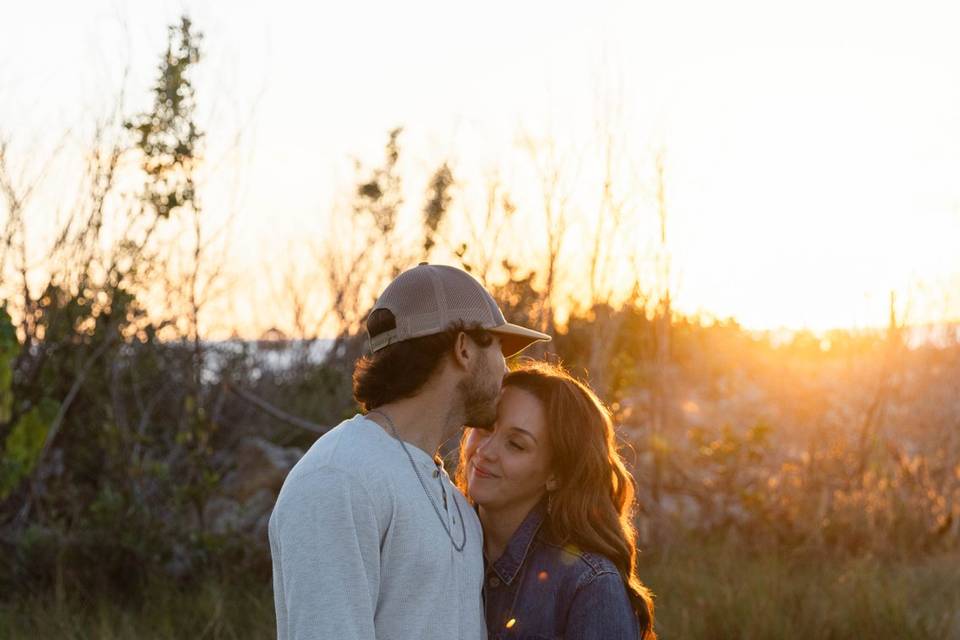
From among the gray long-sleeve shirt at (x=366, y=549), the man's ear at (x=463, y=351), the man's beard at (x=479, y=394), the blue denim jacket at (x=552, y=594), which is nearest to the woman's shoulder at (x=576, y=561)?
the blue denim jacket at (x=552, y=594)

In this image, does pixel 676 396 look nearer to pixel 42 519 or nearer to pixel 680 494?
pixel 680 494

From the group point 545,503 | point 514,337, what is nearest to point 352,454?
point 514,337

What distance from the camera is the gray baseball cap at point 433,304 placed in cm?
271

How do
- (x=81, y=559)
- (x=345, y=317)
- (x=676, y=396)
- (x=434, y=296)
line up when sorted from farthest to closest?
(x=676, y=396) → (x=345, y=317) → (x=81, y=559) → (x=434, y=296)

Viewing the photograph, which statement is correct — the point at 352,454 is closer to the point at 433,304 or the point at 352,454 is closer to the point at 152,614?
the point at 433,304

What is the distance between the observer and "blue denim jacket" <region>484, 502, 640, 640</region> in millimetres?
2904

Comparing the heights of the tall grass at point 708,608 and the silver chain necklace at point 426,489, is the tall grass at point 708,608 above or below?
below

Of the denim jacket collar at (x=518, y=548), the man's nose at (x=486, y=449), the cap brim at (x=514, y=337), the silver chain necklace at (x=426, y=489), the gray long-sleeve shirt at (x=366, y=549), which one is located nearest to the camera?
the gray long-sleeve shirt at (x=366, y=549)

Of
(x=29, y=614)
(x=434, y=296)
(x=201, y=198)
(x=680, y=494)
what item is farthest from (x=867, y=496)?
(x=434, y=296)

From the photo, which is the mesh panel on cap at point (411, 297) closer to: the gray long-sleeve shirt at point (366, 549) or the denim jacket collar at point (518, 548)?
the gray long-sleeve shirt at point (366, 549)

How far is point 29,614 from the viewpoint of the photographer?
6984 mm

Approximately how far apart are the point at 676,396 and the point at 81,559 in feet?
35.0

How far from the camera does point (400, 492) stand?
2.44 meters

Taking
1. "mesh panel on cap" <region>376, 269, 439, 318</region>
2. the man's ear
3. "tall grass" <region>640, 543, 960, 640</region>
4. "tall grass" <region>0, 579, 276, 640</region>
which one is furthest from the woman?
"tall grass" <region>0, 579, 276, 640</region>
